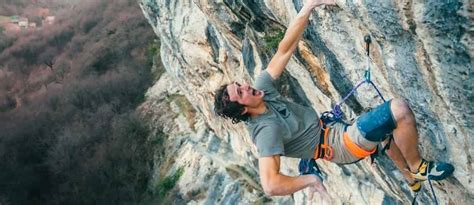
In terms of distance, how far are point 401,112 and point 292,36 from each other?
1150 millimetres

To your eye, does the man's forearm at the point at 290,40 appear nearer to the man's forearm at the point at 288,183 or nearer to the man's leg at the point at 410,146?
the man's leg at the point at 410,146

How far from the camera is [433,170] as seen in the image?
4.10m

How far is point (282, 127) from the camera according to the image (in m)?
4.09

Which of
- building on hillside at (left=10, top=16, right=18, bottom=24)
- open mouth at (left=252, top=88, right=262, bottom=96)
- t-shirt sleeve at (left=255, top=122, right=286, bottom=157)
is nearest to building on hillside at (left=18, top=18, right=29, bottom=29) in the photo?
building on hillside at (left=10, top=16, right=18, bottom=24)

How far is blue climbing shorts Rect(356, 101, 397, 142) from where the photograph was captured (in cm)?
381

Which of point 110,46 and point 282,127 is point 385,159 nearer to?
point 282,127

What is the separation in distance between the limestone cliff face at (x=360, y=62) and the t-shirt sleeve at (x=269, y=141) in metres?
1.05

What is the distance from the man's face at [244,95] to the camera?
4.02 metres

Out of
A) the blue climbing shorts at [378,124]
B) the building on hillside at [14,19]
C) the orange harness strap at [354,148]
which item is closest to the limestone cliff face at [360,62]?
the blue climbing shorts at [378,124]

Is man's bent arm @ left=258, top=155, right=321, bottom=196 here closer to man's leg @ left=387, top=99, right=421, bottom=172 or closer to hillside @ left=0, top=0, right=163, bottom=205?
man's leg @ left=387, top=99, right=421, bottom=172

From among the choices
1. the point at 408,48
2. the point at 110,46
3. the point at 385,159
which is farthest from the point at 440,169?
the point at 110,46

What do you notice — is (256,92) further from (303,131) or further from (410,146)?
(410,146)

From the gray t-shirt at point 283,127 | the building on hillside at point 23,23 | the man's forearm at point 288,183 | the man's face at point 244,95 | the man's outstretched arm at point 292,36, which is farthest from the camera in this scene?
the building on hillside at point 23,23

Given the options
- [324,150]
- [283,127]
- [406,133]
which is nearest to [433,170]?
[406,133]
